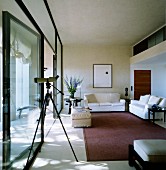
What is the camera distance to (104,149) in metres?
3.65

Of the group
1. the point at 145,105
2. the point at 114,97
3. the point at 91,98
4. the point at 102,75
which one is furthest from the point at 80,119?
the point at 102,75

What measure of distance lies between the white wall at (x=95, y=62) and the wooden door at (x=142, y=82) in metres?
0.36

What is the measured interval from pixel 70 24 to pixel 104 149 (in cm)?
397

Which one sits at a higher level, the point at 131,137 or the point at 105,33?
the point at 105,33

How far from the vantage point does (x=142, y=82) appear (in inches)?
354

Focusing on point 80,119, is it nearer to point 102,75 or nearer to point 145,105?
point 145,105

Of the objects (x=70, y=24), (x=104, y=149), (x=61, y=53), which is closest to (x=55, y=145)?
(x=104, y=149)

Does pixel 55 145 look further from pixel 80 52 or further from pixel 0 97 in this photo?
pixel 80 52

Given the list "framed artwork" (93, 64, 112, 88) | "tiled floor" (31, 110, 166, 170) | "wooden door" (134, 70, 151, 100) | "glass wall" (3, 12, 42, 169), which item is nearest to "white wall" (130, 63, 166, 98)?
"wooden door" (134, 70, 151, 100)

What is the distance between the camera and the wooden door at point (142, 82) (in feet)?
29.5

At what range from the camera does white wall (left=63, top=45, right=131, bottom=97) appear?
9.05m

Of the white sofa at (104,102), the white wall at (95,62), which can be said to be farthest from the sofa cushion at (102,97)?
the white wall at (95,62)

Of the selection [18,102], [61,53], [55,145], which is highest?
[61,53]

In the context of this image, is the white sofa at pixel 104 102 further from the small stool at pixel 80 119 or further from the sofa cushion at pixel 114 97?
the small stool at pixel 80 119
